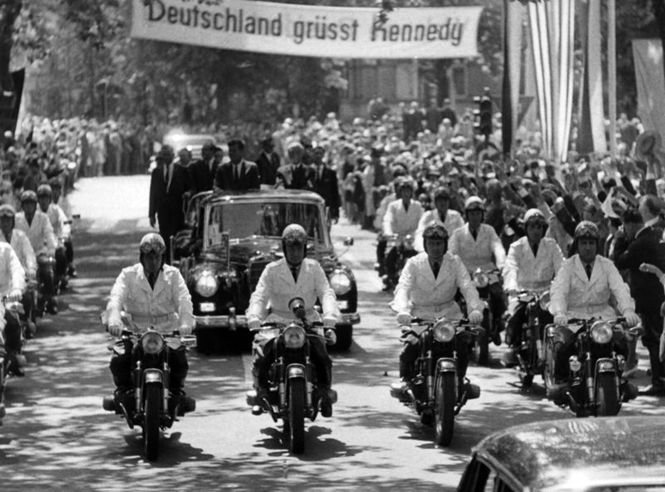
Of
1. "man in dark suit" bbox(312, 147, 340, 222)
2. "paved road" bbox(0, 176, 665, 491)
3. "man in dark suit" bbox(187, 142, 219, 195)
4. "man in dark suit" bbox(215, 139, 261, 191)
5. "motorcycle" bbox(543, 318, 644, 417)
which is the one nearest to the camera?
"paved road" bbox(0, 176, 665, 491)

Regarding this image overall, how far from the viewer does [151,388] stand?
42.2 ft

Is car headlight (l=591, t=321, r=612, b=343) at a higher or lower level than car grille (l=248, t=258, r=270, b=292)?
lower

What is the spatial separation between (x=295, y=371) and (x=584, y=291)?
106 inches

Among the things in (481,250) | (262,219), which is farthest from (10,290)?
(481,250)

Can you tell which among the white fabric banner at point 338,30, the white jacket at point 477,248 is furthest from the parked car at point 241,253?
the white fabric banner at point 338,30

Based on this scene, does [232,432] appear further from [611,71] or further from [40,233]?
[611,71]

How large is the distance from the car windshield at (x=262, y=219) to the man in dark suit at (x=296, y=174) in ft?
22.0

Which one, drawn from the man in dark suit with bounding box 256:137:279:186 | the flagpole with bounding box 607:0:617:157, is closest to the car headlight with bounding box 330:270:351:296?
the man in dark suit with bounding box 256:137:279:186

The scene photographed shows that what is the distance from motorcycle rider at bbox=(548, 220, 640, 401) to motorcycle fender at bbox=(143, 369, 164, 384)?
309 centimetres

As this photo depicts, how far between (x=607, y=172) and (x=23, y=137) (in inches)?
639

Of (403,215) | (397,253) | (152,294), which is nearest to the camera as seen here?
(152,294)

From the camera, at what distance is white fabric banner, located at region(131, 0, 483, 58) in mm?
35312

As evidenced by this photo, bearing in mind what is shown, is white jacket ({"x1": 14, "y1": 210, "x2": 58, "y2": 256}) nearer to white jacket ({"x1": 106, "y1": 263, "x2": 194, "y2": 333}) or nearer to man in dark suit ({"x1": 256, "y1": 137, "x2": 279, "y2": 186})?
man in dark suit ({"x1": 256, "y1": 137, "x2": 279, "y2": 186})

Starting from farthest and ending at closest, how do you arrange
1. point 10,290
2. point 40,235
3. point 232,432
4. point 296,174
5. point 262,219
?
point 296,174 < point 40,235 < point 262,219 < point 10,290 < point 232,432
